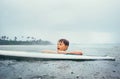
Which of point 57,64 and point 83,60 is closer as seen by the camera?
point 57,64

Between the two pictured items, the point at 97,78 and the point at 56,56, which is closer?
the point at 97,78

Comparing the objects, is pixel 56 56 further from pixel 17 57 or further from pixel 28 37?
pixel 28 37

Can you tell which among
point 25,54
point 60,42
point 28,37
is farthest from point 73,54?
point 28,37

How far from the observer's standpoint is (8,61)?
717 inches

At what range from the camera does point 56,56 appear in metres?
16.8

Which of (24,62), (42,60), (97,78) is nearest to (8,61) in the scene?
(24,62)

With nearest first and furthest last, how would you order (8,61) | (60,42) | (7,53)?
(60,42) → (7,53) → (8,61)

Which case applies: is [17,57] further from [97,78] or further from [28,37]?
[28,37]

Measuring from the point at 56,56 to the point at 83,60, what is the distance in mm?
2690

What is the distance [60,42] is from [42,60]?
259 cm

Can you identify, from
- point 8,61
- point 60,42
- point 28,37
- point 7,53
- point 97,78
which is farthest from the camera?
point 28,37

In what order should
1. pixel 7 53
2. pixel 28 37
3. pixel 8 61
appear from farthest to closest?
pixel 28 37 < pixel 8 61 < pixel 7 53

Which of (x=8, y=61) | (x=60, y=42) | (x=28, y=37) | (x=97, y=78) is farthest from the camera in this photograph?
(x=28, y=37)

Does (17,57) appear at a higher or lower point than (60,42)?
lower
